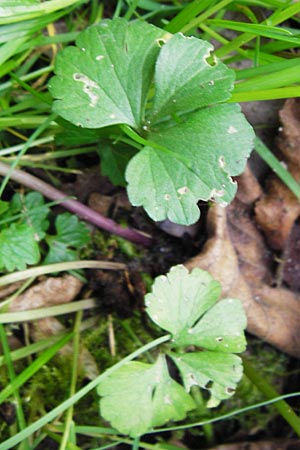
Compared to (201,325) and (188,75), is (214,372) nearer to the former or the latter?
(201,325)

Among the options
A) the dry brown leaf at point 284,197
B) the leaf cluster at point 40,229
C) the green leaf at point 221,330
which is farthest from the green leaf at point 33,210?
the dry brown leaf at point 284,197

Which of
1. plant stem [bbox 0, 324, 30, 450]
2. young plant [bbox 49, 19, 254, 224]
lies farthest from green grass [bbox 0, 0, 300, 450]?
young plant [bbox 49, 19, 254, 224]

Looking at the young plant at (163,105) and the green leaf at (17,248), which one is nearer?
the young plant at (163,105)

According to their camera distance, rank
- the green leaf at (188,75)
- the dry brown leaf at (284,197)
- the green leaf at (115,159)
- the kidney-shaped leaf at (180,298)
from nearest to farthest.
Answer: the green leaf at (188,75)
the kidney-shaped leaf at (180,298)
the green leaf at (115,159)
the dry brown leaf at (284,197)

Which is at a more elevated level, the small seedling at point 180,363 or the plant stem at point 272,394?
the small seedling at point 180,363

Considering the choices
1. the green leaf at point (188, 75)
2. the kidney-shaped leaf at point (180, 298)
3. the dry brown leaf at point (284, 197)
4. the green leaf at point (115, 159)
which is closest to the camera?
the green leaf at point (188, 75)

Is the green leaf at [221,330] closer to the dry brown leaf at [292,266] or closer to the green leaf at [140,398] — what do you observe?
the green leaf at [140,398]

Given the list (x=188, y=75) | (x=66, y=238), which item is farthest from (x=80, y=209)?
(x=188, y=75)

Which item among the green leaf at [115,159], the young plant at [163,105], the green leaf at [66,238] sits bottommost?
the green leaf at [66,238]
